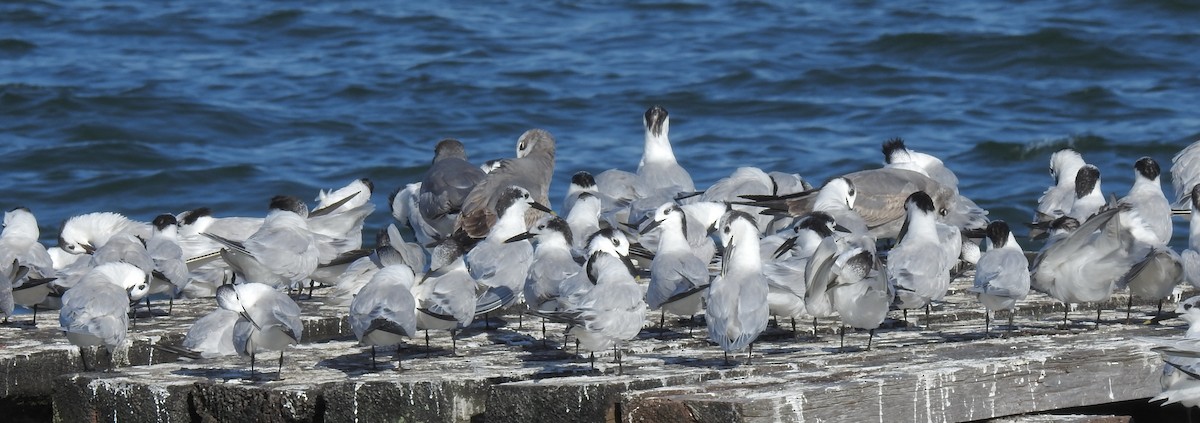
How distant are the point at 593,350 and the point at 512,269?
1.17 meters

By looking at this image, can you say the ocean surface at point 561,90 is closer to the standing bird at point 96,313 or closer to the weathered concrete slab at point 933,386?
the standing bird at point 96,313

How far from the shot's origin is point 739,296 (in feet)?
19.4

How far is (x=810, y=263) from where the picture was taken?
21.2ft

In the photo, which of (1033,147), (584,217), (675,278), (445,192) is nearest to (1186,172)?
(584,217)

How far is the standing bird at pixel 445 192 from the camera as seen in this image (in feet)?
30.8

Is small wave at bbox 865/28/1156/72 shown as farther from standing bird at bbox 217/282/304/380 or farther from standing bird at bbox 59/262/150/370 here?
standing bird at bbox 217/282/304/380

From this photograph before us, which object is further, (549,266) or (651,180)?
(651,180)

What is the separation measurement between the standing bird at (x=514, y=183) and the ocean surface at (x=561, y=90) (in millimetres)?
5165

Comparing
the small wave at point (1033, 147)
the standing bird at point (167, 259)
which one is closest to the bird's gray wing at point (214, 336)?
the standing bird at point (167, 259)

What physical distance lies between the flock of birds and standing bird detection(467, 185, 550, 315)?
10 mm

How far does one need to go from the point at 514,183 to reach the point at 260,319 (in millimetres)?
3606

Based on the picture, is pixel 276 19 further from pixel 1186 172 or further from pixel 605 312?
pixel 605 312

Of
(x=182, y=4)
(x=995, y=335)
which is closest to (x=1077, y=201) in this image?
(x=995, y=335)

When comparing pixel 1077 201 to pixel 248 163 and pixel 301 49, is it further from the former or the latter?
pixel 301 49
